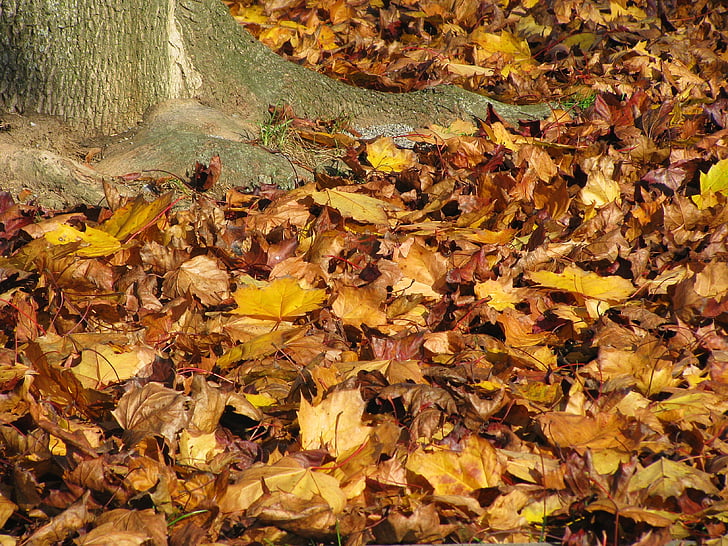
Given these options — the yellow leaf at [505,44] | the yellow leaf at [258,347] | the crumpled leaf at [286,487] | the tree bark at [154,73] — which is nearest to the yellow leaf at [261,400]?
the yellow leaf at [258,347]

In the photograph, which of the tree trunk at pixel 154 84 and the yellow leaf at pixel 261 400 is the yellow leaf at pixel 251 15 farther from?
the yellow leaf at pixel 261 400

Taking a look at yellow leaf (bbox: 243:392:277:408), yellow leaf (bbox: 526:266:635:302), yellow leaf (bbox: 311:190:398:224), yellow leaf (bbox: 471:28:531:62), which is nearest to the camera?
yellow leaf (bbox: 243:392:277:408)

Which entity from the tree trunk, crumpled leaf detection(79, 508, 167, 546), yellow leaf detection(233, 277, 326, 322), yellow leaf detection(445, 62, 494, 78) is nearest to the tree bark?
the tree trunk

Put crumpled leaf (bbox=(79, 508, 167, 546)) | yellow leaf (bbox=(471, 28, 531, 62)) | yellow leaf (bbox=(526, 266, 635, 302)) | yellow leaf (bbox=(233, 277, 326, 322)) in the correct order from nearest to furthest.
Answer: crumpled leaf (bbox=(79, 508, 167, 546)) → yellow leaf (bbox=(233, 277, 326, 322)) → yellow leaf (bbox=(526, 266, 635, 302)) → yellow leaf (bbox=(471, 28, 531, 62))

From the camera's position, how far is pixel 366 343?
78.4 inches

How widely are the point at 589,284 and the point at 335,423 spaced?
990mm

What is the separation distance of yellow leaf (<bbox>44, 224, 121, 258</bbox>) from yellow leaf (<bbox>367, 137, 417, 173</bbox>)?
→ 1.17 meters

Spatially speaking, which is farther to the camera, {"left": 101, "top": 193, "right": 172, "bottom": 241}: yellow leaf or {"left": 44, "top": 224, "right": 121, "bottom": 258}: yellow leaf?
{"left": 101, "top": 193, "right": 172, "bottom": 241}: yellow leaf

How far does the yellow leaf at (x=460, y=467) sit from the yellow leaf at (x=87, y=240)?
1.29m

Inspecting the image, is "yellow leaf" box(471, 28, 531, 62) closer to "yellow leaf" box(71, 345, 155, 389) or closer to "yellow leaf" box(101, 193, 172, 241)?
"yellow leaf" box(101, 193, 172, 241)

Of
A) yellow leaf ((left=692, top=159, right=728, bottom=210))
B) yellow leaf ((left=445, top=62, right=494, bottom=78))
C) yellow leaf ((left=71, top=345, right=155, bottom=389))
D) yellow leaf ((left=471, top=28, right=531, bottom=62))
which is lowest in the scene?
yellow leaf ((left=71, top=345, right=155, bottom=389))

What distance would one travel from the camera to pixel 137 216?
7.61 feet

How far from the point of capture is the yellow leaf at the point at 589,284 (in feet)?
6.82

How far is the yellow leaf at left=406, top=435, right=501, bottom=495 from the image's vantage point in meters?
1.49
